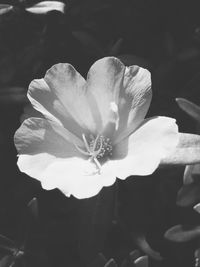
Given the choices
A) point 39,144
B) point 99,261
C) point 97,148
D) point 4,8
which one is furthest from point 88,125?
point 4,8

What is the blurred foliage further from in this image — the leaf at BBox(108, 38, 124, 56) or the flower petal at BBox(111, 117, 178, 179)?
the flower petal at BBox(111, 117, 178, 179)

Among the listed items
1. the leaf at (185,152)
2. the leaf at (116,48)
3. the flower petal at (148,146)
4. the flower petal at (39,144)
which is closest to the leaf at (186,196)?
the leaf at (185,152)

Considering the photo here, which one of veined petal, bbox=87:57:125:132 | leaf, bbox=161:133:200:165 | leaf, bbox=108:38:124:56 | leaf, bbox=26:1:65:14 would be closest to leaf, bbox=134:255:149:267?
leaf, bbox=161:133:200:165

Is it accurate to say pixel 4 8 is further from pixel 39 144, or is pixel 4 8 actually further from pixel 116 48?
pixel 39 144

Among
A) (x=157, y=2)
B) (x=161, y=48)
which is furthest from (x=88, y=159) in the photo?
(x=157, y=2)

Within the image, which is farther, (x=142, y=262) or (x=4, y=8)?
(x=4, y=8)

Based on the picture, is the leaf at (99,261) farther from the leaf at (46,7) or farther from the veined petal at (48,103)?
the leaf at (46,7)

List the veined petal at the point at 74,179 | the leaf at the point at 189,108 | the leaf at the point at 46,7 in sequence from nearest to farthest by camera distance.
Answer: the veined petal at the point at 74,179
the leaf at the point at 189,108
the leaf at the point at 46,7
